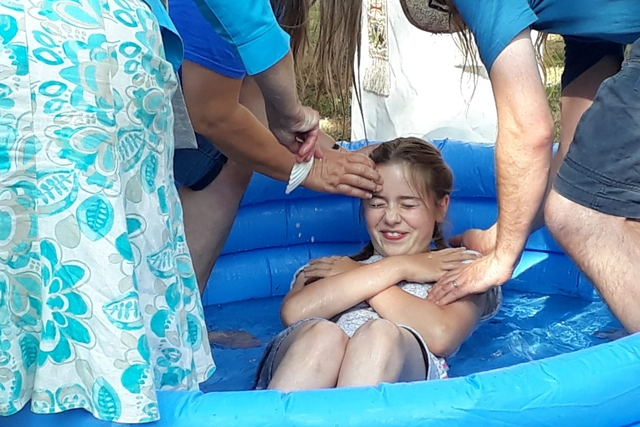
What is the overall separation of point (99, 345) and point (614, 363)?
738mm

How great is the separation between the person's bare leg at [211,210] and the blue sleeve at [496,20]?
769 millimetres

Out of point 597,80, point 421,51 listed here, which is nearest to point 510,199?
point 597,80

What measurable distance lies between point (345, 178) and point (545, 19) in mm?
611

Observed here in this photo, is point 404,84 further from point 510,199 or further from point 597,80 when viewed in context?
point 510,199

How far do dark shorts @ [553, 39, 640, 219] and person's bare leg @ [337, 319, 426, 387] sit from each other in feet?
1.44

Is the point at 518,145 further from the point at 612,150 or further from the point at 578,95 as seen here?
the point at 578,95

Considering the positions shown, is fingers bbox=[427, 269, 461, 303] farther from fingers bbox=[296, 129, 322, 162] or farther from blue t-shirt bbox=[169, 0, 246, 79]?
blue t-shirt bbox=[169, 0, 246, 79]

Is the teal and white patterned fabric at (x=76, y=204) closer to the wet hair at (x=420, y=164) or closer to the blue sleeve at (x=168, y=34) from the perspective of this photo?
the blue sleeve at (x=168, y=34)

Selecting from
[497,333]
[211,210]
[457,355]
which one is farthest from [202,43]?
[497,333]

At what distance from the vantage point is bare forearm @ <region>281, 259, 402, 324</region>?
1969mm

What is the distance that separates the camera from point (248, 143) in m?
1.94

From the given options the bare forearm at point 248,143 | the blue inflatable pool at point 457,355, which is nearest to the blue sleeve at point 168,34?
the blue inflatable pool at point 457,355

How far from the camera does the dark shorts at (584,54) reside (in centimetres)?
222

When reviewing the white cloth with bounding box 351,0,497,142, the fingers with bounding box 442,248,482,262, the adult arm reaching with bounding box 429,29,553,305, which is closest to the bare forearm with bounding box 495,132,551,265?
the adult arm reaching with bounding box 429,29,553,305
